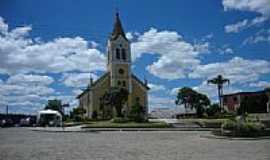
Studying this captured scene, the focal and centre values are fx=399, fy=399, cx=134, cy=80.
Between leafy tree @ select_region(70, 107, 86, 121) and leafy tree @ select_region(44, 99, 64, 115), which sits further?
leafy tree @ select_region(44, 99, 64, 115)

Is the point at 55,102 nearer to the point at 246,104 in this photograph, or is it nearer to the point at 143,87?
the point at 143,87

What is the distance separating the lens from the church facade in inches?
3091

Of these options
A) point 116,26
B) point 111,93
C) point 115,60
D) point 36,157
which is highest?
point 116,26

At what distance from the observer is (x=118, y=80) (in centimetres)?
7900

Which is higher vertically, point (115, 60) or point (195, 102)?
point (115, 60)

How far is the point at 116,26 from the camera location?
275 ft

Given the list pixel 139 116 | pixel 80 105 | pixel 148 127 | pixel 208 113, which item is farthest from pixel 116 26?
pixel 148 127

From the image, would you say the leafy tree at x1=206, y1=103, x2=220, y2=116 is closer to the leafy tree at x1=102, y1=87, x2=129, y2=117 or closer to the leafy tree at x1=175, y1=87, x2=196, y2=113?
the leafy tree at x1=175, y1=87, x2=196, y2=113

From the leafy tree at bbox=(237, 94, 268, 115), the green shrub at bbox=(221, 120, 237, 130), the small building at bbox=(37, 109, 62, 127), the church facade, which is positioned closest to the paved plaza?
the green shrub at bbox=(221, 120, 237, 130)

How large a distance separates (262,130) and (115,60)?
181 ft

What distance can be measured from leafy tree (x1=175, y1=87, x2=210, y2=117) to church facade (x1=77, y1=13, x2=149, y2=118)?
8.04 metres

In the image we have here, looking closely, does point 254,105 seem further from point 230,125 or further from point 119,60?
point 230,125

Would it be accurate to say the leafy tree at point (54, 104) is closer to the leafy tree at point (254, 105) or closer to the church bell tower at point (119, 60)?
the church bell tower at point (119, 60)

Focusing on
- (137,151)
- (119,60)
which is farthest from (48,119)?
(137,151)
